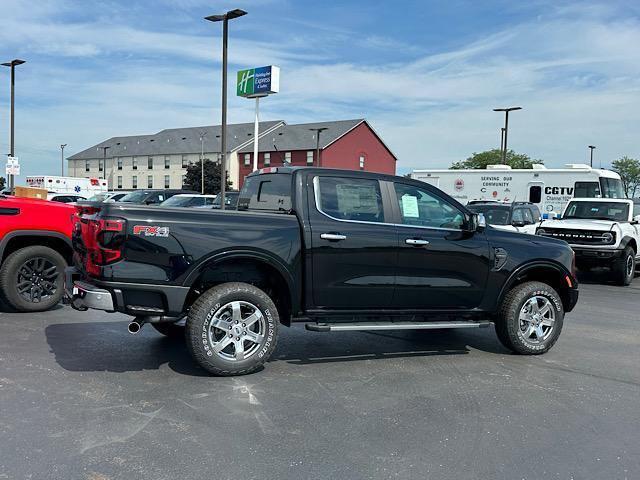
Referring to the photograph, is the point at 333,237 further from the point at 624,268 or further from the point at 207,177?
the point at 207,177

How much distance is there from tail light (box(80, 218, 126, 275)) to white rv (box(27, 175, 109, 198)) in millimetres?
31415

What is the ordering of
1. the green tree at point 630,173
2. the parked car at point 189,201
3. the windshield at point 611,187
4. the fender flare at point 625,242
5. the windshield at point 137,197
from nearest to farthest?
the fender flare at point 625,242 < the windshield at point 611,187 < the parked car at point 189,201 < the windshield at point 137,197 < the green tree at point 630,173

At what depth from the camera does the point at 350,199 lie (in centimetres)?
572

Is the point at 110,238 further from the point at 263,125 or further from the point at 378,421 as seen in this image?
the point at 263,125

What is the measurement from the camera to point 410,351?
6449 millimetres

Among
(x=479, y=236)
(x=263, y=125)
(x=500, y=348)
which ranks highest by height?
(x=263, y=125)

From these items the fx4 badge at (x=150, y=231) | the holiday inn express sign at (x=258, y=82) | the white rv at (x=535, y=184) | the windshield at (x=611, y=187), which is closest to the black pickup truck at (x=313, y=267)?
the fx4 badge at (x=150, y=231)

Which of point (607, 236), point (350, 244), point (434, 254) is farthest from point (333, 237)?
point (607, 236)

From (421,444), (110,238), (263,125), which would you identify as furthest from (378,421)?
(263,125)

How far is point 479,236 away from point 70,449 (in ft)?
13.7

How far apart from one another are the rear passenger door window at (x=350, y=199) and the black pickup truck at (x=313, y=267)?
0.4 inches

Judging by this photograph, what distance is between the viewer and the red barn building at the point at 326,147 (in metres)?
77.3

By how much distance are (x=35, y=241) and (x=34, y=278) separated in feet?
1.54

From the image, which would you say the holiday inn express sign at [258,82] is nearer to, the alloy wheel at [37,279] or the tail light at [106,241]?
the alloy wheel at [37,279]
